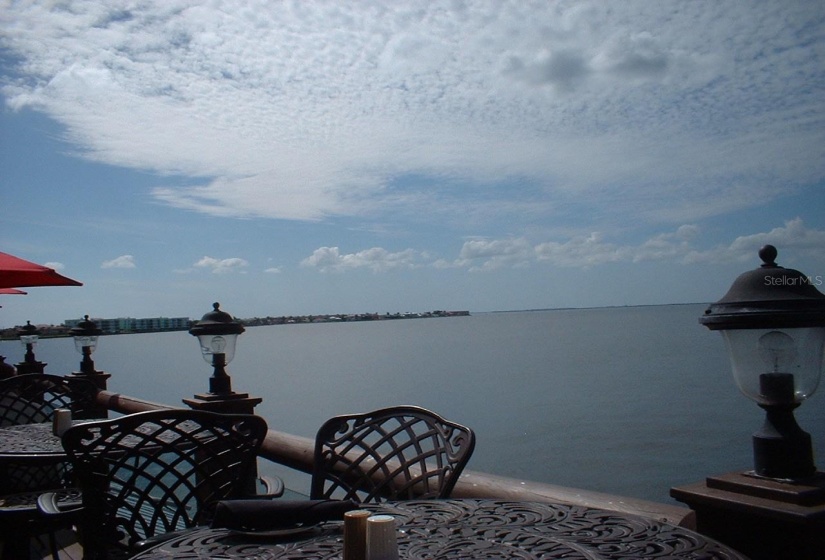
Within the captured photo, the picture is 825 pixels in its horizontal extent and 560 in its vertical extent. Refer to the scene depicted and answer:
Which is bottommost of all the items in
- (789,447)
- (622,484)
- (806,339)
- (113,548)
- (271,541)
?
(622,484)

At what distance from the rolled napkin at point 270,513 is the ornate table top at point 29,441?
68.4 inches

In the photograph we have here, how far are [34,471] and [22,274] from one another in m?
1.54

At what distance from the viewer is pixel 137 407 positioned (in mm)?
5945

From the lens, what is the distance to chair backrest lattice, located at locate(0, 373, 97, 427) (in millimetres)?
5066

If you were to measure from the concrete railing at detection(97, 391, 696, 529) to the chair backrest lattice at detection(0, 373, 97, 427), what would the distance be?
6.73 feet

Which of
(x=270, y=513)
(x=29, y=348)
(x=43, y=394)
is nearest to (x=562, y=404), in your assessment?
(x=29, y=348)

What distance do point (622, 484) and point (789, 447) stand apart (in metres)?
19.5

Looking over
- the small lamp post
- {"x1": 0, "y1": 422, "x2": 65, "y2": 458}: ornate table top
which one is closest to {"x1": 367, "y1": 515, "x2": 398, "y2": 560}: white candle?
{"x1": 0, "y1": 422, "x2": 65, "y2": 458}: ornate table top

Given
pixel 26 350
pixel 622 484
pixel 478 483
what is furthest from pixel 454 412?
pixel 478 483

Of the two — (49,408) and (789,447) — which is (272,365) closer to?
(49,408)

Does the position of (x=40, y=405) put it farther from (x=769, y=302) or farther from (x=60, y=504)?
(x=769, y=302)

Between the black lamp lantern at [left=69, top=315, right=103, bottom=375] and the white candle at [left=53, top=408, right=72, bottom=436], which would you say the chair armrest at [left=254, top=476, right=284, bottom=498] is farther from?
the black lamp lantern at [left=69, top=315, right=103, bottom=375]

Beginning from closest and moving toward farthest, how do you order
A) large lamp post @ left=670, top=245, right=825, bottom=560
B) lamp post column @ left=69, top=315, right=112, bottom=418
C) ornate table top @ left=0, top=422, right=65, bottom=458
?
large lamp post @ left=670, top=245, right=825, bottom=560 → ornate table top @ left=0, top=422, right=65, bottom=458 → lamp post column @ left=69, top=315, right=112, bottom=418

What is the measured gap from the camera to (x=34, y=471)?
4.41 meters
